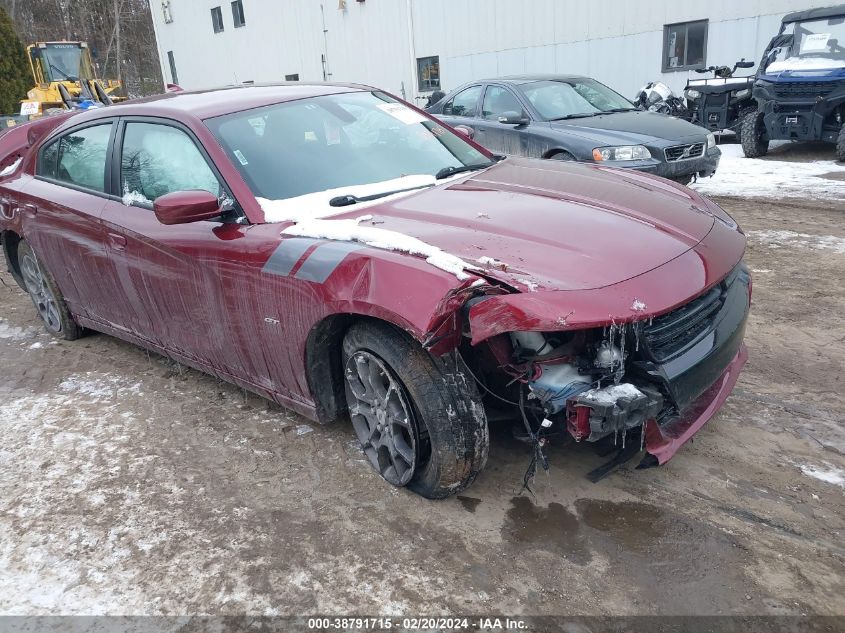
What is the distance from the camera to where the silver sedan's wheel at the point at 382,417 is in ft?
9.18

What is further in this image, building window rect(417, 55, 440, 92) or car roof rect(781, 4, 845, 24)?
building window rect(417, 55, 440, 92)

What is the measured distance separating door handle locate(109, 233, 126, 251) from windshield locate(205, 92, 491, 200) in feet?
2.84

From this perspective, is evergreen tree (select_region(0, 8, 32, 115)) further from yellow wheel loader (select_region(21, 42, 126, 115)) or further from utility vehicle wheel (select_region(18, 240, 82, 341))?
utility vehicle wheel (select_region(18, 240, 82, 341))

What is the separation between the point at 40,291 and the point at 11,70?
28421 millimetres

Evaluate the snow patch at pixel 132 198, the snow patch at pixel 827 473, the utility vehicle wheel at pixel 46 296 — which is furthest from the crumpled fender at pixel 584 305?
the utility vehicle wheel at pixel 46 296

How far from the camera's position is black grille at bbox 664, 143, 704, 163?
747 cm

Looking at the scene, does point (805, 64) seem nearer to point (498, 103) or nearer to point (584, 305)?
point (498, 103)

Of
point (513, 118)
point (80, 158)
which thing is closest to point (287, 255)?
point (80, 158)

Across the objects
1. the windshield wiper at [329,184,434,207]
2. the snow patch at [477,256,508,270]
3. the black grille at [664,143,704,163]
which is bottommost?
the black grille at [664,143,704,163]

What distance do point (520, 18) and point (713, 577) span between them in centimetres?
1607

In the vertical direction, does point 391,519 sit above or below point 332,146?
below

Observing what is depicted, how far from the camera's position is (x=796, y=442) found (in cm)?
314

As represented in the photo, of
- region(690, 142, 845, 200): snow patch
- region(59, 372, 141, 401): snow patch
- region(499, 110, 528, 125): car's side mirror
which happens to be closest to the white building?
region(690, 142, 845, 200): snow patch

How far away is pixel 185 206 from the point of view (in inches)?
119
